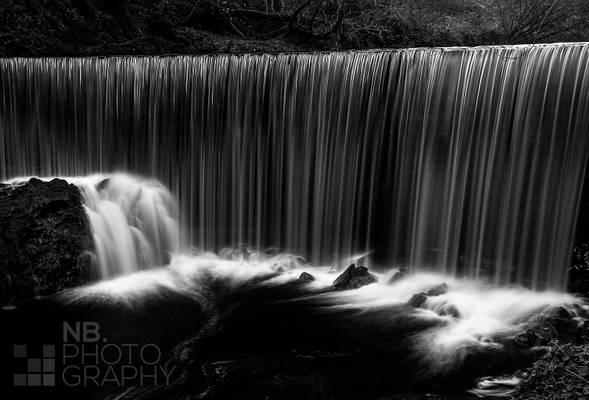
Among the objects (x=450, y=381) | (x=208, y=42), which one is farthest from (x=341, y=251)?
(x=208, y=42)

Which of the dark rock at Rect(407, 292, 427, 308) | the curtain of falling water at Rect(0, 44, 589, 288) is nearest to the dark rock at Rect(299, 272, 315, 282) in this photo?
the curtain of falling water at Rect(0, 44, 589, 288)

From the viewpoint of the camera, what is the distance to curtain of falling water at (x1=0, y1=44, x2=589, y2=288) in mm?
8539

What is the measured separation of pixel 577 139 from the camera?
8.15m

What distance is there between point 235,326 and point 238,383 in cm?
162

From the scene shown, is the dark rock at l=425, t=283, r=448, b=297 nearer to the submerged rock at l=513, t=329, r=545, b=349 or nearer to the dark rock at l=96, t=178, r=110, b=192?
the submerged rock at l=513, t=329, r=545, b=349

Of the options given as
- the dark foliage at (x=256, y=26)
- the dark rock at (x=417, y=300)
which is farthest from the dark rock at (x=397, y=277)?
the dark foliage at (x=256, y=26)

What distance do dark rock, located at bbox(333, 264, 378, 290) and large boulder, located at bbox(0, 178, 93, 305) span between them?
4662mm

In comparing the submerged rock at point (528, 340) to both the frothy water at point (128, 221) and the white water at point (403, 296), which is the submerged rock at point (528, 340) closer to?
the white water at point (403, 296)

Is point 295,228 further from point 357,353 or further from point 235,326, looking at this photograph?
point 357,353

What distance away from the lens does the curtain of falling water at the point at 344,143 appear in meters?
8.54

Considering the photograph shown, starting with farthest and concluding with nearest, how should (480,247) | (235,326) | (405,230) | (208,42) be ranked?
(208,42) < (405,230) < (480,247) < (235,326)

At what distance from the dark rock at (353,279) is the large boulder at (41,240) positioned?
4.66 meters

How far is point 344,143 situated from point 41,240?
6.01m

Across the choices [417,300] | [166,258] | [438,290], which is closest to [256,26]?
[166,258]
